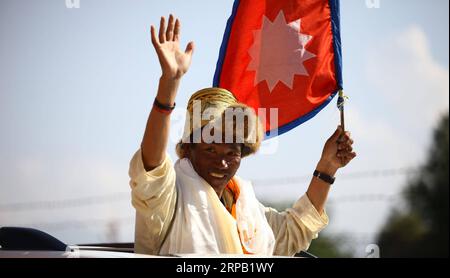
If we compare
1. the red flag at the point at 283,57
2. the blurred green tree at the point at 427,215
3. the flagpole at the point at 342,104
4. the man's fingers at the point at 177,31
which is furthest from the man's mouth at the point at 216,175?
the blurred green tree at the point at 427,215

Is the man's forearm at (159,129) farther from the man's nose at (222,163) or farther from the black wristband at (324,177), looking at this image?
the black wristband at (324,177)

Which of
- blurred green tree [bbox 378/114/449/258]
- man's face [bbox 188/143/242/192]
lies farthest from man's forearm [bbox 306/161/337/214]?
blurred green tree [bbox 378/114/449/258]

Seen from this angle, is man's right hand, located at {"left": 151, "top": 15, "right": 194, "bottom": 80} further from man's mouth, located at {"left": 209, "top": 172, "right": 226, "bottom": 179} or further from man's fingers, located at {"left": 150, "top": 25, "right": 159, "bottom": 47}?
man's mouth, located at {"left": 209, "top": 172, "right": 226, "bottom": 179}

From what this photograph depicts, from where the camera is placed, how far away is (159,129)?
14.5ft

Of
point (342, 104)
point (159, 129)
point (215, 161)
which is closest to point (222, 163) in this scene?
point (215, 161)

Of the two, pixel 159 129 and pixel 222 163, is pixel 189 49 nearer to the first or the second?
pixel 159 129

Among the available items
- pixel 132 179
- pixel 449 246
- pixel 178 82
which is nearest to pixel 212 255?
pixel 132 179

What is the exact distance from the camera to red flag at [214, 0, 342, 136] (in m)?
6.36

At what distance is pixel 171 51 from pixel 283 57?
6.97 feet

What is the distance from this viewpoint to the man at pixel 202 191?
4.48 m

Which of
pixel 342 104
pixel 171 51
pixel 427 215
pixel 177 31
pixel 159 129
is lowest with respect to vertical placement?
pixel 427 215

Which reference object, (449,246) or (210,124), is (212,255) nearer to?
(210,124)

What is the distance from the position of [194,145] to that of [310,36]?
1858 millimetres

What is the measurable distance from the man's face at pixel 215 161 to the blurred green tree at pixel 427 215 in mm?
17506
